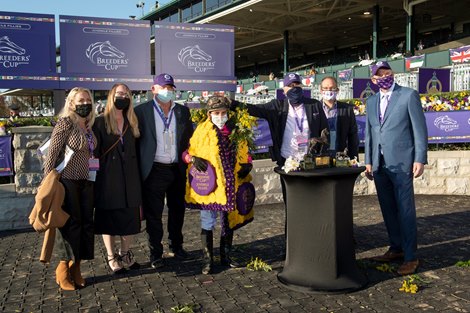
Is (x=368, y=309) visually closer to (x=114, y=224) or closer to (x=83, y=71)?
(x=114, y=224)

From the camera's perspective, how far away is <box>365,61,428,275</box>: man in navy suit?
461 centimetres

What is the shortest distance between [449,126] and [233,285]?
6.79 meters

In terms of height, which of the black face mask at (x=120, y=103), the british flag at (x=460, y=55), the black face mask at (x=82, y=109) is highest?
the british flag at (x=460, y=55)

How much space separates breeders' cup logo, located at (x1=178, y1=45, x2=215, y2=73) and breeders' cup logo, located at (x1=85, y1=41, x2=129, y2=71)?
1.25 meters

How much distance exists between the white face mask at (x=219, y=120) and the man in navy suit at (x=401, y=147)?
1.75 metres

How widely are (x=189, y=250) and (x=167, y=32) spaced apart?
220 inches

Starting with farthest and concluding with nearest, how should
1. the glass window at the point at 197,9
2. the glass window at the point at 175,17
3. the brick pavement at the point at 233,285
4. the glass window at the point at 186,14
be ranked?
the glass window at the point at 175,17, the glass window at the point at 186,14, the glass window at the point at 197,9, the brick pavement at the point at 233,285

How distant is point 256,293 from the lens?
4.20 metres

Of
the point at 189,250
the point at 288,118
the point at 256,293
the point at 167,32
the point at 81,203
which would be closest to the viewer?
the point at 256,293

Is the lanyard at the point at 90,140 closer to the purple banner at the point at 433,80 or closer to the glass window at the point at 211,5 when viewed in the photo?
the purple banner at the point at 433,80

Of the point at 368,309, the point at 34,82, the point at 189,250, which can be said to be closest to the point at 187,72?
the point at 34,82

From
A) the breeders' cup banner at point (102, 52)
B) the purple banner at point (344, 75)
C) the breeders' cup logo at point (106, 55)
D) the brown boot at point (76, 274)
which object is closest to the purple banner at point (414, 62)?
the purple banner at point (344, 75)

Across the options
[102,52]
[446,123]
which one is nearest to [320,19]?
[446,123]

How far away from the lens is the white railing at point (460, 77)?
1243cm
